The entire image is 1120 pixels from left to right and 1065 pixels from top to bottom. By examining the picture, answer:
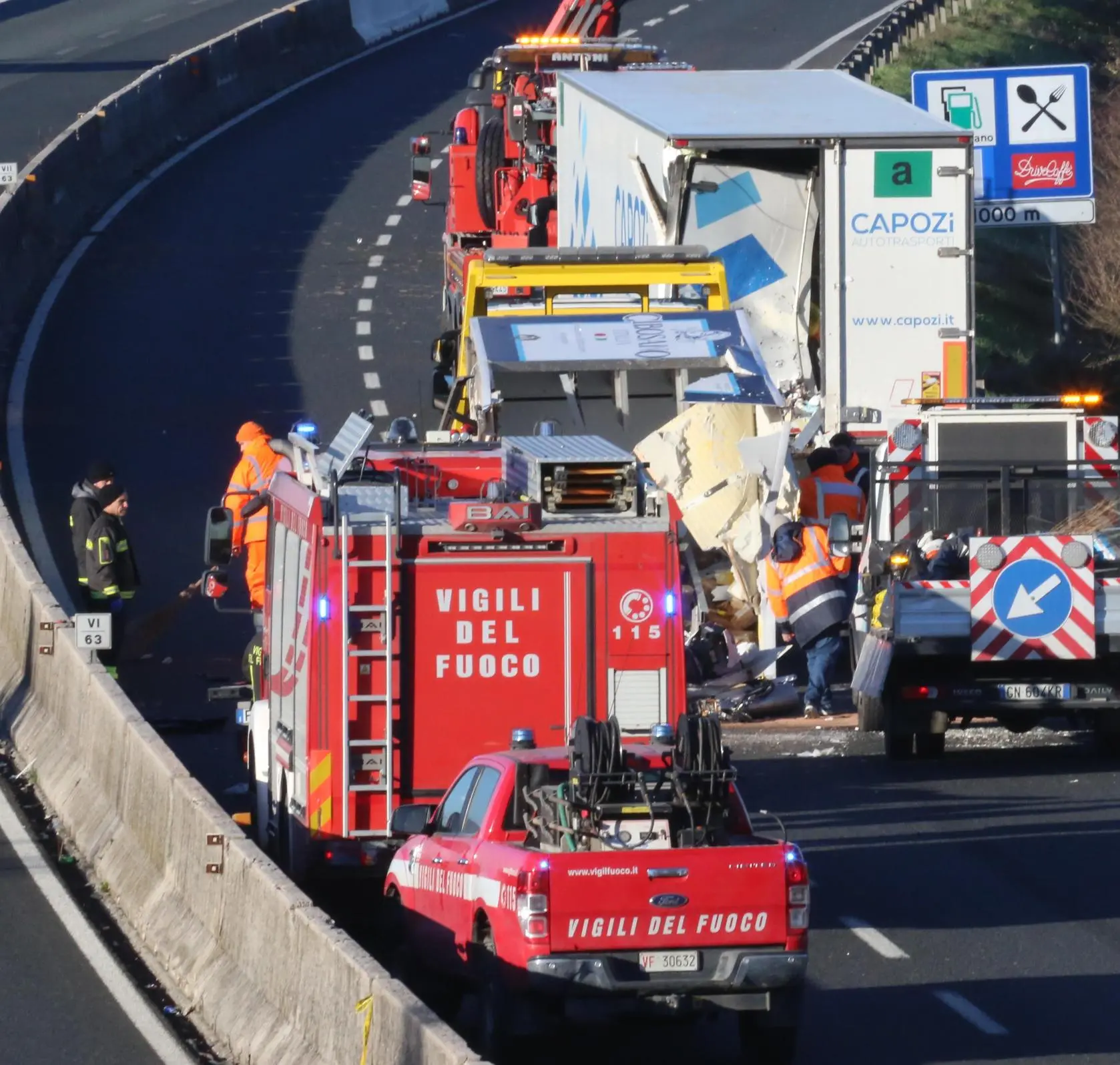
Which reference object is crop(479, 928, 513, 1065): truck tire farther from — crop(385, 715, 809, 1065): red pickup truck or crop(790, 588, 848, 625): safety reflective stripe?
crop(790, 588, 848, 625): safety reflective stripe

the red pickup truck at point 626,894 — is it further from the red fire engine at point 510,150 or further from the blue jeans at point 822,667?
the red fire engine at point 510,150

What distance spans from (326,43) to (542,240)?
21.2m

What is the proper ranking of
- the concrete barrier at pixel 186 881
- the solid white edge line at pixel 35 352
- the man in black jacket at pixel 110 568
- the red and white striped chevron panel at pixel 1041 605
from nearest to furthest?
the concrete barrier at pixel 186 881, the red and white striped chevron panel at pixel 1041 605, the man in black jacket at pixel 110 568, the solid white edge line at pixel 35 352

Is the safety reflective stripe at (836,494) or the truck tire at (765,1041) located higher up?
the safety reflective stripe at (836,494)

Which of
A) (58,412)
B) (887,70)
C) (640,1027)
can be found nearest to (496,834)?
(640,1027)

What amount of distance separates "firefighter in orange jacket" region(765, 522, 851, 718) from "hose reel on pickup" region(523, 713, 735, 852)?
7973 mm

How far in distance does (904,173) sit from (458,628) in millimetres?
10360

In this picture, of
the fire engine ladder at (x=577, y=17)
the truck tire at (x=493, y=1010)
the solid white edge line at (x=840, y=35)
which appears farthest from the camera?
the solid white edge line at (x=840, y=35)

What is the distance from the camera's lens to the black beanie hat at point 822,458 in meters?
19.6

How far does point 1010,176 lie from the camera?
27.1m

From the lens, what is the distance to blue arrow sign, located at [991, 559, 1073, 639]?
52.8ft

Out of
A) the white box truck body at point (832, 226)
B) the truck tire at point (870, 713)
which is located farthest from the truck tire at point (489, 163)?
the truck tire at point (870, 713)

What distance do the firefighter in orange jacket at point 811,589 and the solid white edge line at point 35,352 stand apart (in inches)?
234

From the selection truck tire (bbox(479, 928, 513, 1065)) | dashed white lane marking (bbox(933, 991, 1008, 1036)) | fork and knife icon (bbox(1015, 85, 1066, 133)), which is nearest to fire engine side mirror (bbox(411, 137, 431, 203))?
fork and knife icon (bbox(1015, 85, 1066, 133))
